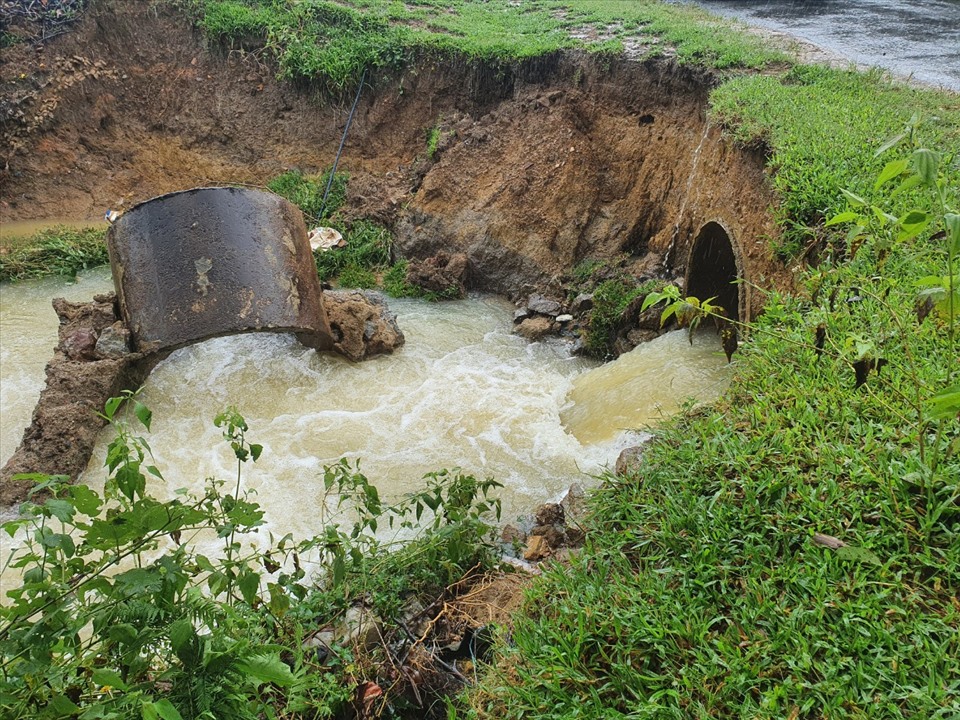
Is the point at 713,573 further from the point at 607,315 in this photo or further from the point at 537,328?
the point at 537,328

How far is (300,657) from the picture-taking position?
2.34 meters

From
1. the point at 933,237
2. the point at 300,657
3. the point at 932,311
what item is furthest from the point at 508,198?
the point at 300,657

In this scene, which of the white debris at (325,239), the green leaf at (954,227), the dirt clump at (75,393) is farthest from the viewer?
the white debris at (325,239)

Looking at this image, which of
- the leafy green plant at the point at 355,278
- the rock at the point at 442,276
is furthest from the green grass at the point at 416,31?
the leafy green plant at the point at 355,278

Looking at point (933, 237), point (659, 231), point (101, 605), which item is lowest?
point (659, 231)

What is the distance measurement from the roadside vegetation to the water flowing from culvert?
906 mm

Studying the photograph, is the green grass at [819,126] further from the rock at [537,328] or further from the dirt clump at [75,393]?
the dirt clump at [75,393]

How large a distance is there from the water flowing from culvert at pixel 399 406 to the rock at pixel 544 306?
0.48 metres

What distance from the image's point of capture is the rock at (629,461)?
137 inches

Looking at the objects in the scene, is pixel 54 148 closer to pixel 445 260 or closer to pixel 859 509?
pixel 445 260

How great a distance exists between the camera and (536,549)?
3.52 m

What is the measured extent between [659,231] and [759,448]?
536 centimetres

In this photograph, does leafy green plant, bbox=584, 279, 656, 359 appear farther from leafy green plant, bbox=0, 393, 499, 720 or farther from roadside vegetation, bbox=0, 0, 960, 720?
leafy green plant, bbox=0, 393, 499, 720

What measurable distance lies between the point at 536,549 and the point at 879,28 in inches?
469
